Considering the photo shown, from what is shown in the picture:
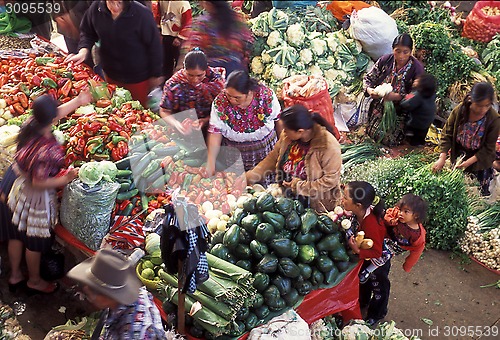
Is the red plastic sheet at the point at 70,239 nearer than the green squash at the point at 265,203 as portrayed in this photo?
No

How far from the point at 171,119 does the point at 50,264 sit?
57.3 inches

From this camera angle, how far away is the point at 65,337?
12.2 ft

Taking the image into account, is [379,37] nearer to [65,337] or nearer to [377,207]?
[377,207]

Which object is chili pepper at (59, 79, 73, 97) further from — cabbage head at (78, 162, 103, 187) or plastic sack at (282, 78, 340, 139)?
plastic sack at (282, 78, 340, 139)

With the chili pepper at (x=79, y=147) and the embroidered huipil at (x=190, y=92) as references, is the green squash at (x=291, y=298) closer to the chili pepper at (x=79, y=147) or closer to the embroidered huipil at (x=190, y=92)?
the embroidered huipil at (x=190, y=92)

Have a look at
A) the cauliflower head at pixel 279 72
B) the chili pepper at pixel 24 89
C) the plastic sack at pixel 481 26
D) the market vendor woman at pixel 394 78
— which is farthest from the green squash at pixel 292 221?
the plastic sack at pixel 481 26

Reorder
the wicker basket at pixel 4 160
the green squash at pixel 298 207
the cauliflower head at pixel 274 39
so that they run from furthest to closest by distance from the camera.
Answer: the cauliflower head at pixel 274 39 → the wicker basket at pixel 4 160 → the green squash at pixel 298 207

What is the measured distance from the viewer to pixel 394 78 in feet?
19.7

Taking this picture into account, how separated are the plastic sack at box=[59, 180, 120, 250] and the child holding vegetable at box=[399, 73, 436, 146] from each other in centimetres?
313

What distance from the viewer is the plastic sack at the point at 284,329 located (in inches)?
139

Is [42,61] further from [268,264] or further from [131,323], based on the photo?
[131,323]

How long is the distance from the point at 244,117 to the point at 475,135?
2061 mm

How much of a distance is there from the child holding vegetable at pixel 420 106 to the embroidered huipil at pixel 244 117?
6.11 ft

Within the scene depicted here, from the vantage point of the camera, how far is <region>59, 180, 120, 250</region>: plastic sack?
13.4ft
